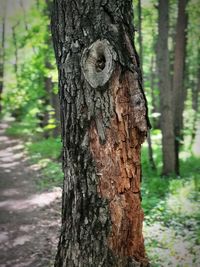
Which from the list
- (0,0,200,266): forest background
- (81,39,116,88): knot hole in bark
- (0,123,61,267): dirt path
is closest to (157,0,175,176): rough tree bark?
(0,0,200,266): forest background

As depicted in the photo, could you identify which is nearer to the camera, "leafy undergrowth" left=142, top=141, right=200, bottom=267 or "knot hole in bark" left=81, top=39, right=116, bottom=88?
"knot hole in bark" left=81, top=39, right=116, bottom=88

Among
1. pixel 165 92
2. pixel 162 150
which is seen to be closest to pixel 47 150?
pixel 162 150

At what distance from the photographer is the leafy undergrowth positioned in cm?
487

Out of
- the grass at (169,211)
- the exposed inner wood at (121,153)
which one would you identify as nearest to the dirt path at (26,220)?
the grass at (169,211)

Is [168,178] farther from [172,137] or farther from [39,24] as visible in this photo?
[39,24]

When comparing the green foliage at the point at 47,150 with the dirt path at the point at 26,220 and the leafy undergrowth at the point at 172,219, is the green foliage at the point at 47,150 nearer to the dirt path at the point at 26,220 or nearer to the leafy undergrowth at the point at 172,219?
the dirt path at the point at 26,220

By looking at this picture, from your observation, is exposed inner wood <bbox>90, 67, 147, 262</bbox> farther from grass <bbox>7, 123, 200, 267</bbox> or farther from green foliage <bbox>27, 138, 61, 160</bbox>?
green foliage <bbox>27, 138, 61, 160</bbox>

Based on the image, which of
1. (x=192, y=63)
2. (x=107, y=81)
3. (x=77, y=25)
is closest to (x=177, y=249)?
(x=107, y=81)

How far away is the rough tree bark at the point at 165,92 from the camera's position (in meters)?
8.56

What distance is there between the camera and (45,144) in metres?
14.6

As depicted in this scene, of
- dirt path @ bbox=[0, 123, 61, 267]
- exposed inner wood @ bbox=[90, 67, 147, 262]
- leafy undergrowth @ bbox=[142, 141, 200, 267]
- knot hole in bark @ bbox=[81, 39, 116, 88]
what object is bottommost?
dirt path @ bbox=[0, 123, 61, 267]

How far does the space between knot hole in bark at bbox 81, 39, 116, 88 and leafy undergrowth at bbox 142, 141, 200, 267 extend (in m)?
3.04

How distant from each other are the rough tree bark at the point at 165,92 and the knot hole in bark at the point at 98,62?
244 inches

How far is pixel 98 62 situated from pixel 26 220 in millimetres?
4746
